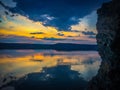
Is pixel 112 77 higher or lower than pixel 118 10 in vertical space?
lower

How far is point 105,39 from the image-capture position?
631 inches

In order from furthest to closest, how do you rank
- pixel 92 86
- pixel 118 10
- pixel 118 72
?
pixel 92 86 < pixel 118 10 < pixel 118 72

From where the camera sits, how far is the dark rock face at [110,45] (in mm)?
13148

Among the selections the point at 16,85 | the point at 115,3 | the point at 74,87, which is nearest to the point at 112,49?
the point at 115,3

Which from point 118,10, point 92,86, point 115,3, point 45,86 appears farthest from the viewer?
point 45,86

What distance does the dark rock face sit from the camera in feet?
43.1

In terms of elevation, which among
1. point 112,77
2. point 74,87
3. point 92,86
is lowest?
point 74,87

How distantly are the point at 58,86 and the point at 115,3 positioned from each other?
1287 centimetres

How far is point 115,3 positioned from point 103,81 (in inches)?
225

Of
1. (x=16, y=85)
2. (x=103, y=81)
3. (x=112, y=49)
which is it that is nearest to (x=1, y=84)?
(x=16, y=85)

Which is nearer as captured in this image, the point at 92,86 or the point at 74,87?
the point at 92,86

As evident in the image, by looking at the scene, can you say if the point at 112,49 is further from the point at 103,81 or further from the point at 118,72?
the point at 103,81

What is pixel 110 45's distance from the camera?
13938 mm

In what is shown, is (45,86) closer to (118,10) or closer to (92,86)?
(92,86)
